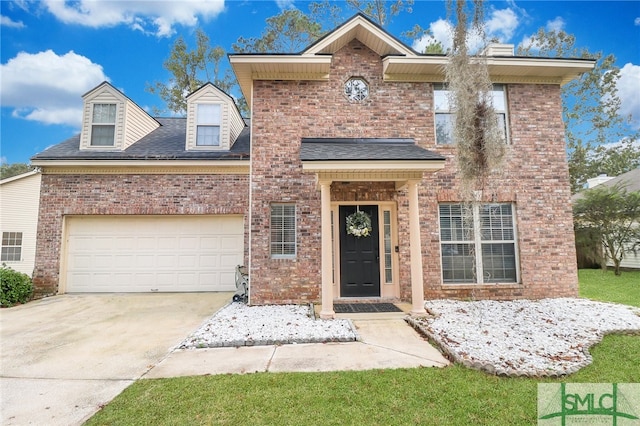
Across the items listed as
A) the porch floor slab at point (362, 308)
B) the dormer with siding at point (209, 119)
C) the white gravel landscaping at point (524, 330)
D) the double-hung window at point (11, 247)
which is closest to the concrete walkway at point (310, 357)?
the white gravel landscaping at point (524, 330)

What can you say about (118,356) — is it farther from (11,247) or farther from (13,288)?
(11,247)

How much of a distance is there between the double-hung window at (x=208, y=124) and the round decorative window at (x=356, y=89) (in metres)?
4.40

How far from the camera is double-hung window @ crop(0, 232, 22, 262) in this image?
9.40 meters

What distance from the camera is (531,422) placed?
263cm

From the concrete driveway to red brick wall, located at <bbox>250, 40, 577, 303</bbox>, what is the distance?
2093 mm

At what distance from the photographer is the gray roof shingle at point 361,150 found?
5.80 metres

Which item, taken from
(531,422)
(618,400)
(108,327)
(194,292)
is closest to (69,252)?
(194,292)

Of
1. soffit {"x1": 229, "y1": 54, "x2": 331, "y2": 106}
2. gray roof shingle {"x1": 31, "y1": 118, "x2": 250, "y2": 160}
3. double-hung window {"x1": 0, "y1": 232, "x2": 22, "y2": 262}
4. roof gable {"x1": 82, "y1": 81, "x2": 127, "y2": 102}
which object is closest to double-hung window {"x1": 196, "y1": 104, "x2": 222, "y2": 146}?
gray roof shingle {"x1": 31, "y1": 118, "x2": 250, "y2": 160}

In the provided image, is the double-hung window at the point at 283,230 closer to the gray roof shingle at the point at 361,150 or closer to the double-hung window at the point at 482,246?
the gray roof shingle at the point at 361,150

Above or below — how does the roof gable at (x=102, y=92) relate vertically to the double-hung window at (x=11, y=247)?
above

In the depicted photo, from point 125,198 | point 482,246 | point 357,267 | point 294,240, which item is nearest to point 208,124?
point 125,198

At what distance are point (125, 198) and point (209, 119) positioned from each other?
11.2 feet

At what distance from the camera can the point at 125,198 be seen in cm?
877

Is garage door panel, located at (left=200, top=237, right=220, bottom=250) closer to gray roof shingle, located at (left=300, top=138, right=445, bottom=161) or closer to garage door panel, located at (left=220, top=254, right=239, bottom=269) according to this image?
garage door panel, located at (left=220, top=254, right=239, bottom=269)
